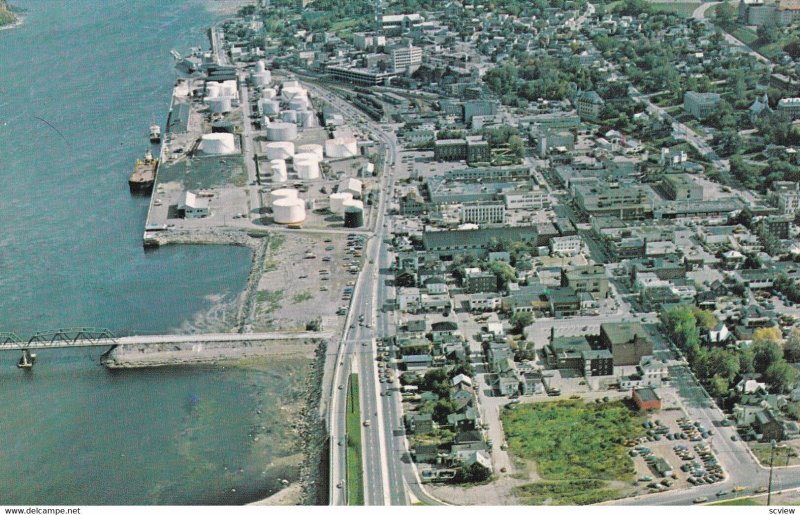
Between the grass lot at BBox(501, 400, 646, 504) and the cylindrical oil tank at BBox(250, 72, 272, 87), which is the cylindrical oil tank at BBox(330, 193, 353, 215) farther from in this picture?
the cylindrical oil tank at BBox(250, 72, 272, 87)

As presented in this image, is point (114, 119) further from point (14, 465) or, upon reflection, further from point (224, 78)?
point (14, 465)

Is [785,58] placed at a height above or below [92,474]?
above

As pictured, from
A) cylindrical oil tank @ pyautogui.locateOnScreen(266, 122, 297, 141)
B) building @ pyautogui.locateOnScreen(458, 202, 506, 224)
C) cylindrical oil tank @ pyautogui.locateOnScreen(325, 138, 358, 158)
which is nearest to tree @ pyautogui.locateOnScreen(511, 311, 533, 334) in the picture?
building @ pyautogui.locateOnScreen(458, 202, 506, 224)

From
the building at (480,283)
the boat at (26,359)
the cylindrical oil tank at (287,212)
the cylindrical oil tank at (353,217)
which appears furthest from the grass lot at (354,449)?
the cylindrical oil tank at (287,212)

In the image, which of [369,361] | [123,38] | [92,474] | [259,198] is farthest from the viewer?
[123,38]

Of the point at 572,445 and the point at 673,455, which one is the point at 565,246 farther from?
the point at 673,455

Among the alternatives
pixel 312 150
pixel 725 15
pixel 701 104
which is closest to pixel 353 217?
pixel 312 150

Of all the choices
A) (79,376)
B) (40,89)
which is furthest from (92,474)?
(40,89)
